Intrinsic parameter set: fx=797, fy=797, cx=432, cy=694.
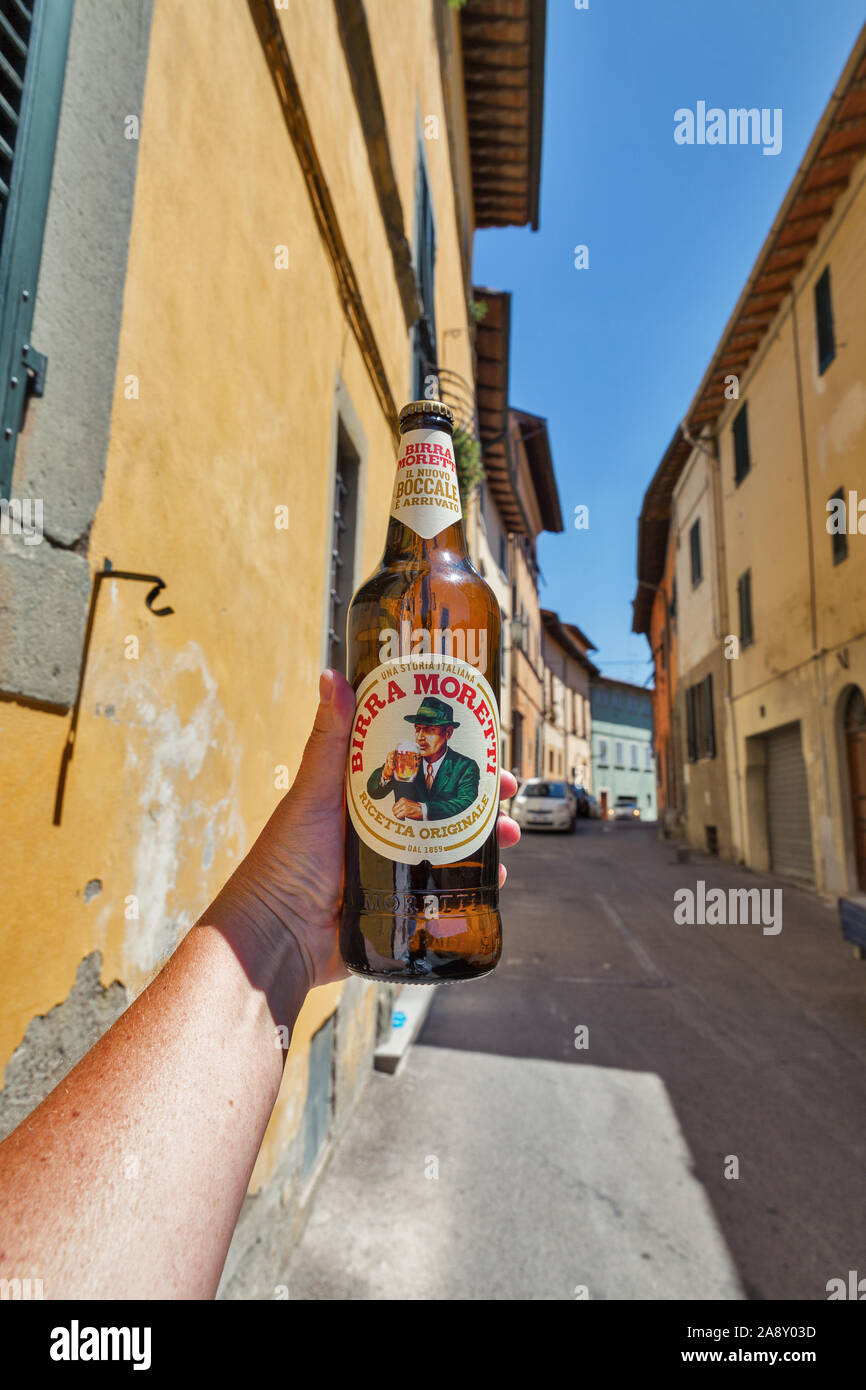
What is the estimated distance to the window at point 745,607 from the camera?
13.7 meters

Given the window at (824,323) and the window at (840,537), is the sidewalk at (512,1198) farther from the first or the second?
the window at (824,323)

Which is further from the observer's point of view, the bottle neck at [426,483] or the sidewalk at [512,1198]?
the sidewalk at [512,1198]

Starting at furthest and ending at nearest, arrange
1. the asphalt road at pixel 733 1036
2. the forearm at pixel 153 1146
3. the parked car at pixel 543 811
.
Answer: the parked car at pixel 543 811 < the asphalt road at pixel 733 1036 < the forearm at pixel 153 1146

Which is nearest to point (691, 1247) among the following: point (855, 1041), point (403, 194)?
point (855, 1041)

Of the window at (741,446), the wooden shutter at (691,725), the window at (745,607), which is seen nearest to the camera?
the window at (745,607)

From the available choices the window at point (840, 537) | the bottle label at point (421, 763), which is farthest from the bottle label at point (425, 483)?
the window at point (840, 537)

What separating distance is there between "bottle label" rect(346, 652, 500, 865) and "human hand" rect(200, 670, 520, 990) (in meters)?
0.06

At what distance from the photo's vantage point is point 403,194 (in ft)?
20.0

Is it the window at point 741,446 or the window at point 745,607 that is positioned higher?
the window at point 741,446

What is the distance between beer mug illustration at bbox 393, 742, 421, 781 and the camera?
5.23 ft

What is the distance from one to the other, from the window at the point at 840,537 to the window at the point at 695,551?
23.5 ft

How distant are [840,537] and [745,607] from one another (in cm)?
407

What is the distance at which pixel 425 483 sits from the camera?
190 centimetres

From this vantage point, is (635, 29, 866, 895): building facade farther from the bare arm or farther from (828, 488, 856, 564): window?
the bare arm
